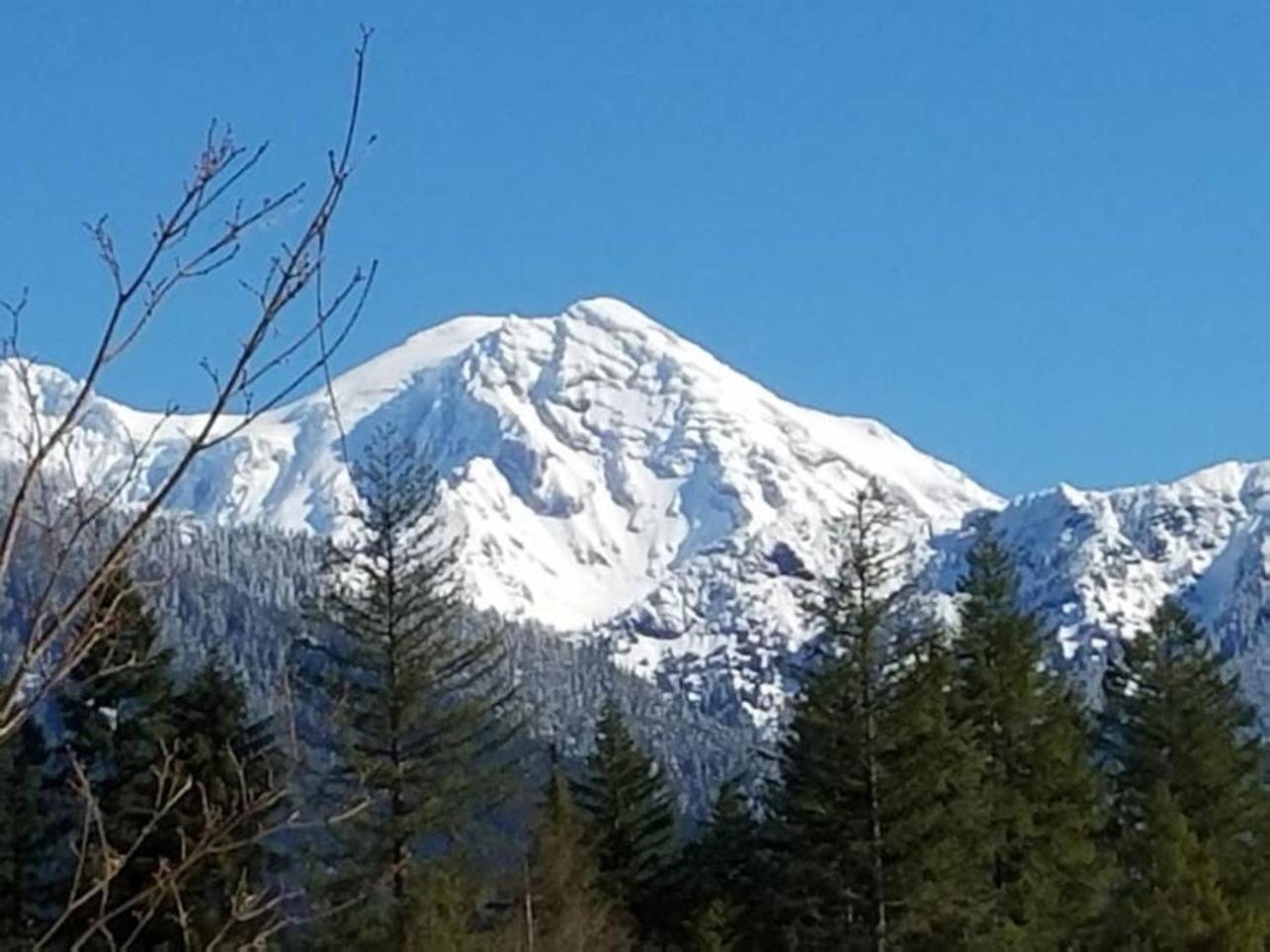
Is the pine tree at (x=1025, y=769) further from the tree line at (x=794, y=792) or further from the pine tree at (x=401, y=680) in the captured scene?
the pine tree at (x=401, y=680)

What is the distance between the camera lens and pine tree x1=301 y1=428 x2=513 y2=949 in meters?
25.0

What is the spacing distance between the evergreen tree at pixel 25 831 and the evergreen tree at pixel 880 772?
403 inches

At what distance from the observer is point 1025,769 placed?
1176 inches

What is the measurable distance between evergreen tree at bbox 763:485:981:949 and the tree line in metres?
0.03

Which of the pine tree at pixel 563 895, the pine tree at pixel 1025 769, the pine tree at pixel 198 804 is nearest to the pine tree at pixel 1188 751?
the pine tree at pixel 1025 769

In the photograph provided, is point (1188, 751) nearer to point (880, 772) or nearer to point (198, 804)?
point (880, 772)

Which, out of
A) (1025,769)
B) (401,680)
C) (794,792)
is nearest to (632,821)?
(1025,769)

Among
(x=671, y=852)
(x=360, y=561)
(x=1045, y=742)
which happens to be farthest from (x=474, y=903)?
(x=671, y=852)

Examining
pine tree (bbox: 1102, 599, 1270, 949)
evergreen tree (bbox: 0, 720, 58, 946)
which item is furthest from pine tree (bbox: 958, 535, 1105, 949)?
evergreen tree (bbox: 0, 720, 58, 946)

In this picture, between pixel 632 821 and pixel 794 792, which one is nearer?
pixel 794 792

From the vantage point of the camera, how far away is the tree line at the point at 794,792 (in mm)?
24953

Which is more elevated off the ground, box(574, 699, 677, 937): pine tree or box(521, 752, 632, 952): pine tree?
box(574, 699, 677, 937): pine tree

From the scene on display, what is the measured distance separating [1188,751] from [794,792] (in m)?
7.50

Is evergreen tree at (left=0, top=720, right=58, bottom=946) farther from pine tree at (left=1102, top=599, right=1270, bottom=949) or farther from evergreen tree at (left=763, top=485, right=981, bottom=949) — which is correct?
pine tree at (left=1102, top=599, right=1270, bottom=949)
